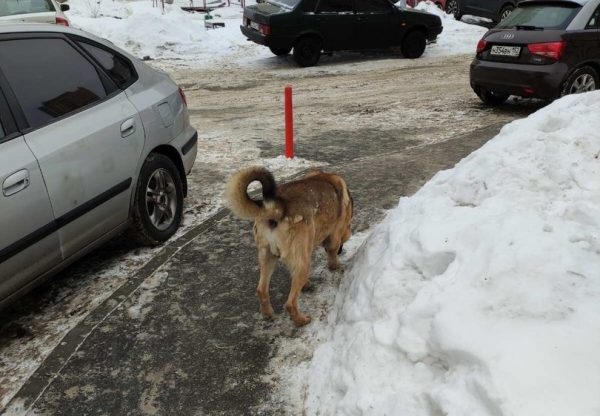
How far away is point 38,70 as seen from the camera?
3500mm

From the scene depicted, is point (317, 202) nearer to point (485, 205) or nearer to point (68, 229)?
point (485, 205)

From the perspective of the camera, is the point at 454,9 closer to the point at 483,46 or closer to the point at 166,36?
the point at 166,36

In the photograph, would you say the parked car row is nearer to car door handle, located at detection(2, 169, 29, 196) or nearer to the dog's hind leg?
car door handle, located at detection(2, 169, 29, 196)

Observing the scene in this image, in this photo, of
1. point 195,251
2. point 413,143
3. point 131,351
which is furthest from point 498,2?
point 131,351

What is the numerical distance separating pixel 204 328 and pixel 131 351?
18.3 inches

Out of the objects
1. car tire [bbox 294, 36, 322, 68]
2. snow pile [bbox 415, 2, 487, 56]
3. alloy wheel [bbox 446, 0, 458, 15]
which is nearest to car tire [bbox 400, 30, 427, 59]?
snow pile [bbox 415, 2, 487, 56]

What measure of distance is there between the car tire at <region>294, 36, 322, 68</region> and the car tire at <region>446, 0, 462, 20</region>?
29.1 ft

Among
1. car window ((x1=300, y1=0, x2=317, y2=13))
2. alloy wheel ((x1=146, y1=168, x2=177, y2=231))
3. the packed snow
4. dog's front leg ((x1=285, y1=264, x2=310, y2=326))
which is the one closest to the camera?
dog's front leg ((x1=285, y1=264, x2=310, y2=326))

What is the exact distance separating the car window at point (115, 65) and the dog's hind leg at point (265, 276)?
1.96m

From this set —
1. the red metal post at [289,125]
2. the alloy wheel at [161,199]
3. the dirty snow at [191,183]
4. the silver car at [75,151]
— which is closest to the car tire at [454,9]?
the dirty snow at [191,183]

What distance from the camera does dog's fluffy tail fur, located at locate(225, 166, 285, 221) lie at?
3.00 meters

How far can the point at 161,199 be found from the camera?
454 centimetres

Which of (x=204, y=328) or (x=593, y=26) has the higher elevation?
Answer: (x=593, y=26)

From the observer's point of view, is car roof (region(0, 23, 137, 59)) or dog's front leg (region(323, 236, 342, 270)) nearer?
car roof (region(0, 23, 137, 59))
